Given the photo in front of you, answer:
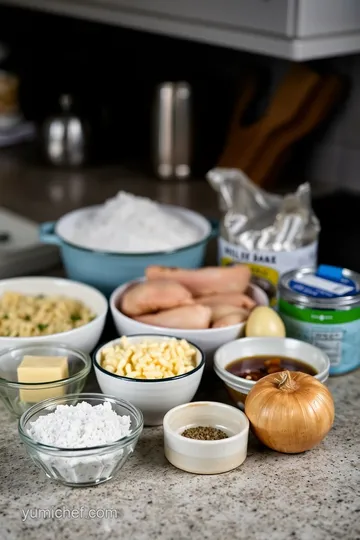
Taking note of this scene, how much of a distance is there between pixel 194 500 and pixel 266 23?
39.4 inches

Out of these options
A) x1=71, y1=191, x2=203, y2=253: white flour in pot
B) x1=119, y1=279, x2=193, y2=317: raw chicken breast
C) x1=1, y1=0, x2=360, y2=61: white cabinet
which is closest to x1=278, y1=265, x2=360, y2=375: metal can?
x1=119, y1=279, x2=193, y2=317: raw chicken breast

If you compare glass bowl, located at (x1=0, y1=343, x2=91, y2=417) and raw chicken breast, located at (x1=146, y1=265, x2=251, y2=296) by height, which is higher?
raw chicken breast, located at (x1=146, y1=265, x2=251, y2=296)

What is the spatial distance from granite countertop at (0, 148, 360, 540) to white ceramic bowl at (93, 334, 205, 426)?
→ 0.13 ft

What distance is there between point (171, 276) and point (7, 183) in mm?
1056

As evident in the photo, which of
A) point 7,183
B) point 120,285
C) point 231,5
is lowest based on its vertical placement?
point 7,183

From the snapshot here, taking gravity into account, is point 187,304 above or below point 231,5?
below

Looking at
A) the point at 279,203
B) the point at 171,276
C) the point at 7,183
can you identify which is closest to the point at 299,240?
the point at 279,203

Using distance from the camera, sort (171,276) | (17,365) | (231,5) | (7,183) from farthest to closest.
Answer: (7,183) < (231,5) < (171,276) < (17,365)

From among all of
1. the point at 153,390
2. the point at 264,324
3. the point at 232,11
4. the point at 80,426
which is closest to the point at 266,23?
the point at 232,11

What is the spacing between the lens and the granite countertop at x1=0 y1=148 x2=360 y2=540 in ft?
3.44

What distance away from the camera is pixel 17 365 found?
134cm

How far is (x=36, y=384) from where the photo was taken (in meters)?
1.26

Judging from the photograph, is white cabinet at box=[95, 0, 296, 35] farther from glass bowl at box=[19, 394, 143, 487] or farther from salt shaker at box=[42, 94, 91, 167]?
glass bowl at box=[19, 394, 143, 487]

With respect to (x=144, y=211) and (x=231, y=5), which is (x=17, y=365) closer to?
(x=144, y=211)
